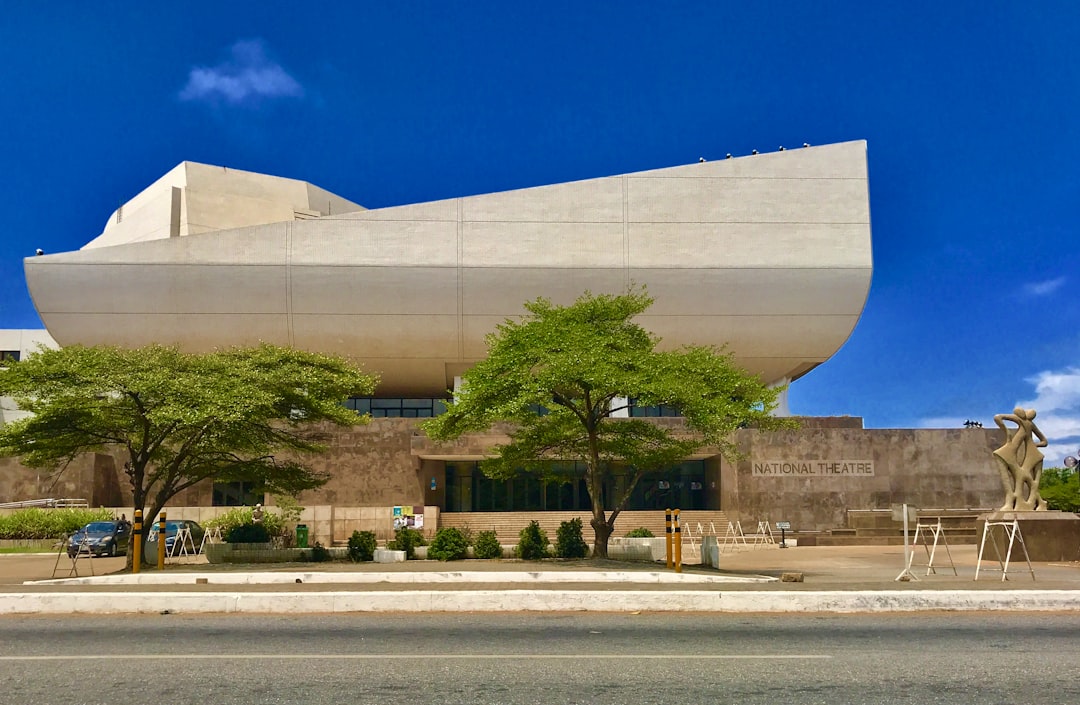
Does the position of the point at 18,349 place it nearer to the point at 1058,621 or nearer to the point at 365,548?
the point at 365,548

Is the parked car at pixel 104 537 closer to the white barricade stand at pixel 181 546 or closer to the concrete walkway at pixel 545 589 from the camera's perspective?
the white barricade stand at pixel 181 546

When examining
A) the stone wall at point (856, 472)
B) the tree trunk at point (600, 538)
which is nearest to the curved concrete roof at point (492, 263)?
the stone wall at point (856, 472)

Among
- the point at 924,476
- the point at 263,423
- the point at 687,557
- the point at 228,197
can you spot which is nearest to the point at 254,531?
the point at 263,423

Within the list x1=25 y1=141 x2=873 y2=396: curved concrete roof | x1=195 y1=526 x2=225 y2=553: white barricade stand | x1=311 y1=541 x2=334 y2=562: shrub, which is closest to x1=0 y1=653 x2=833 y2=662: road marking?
x1=311 y1=541 x2=334 y2=562: shrub

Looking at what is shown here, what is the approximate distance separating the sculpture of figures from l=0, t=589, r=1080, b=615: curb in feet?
39.0

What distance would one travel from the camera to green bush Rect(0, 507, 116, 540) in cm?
3609

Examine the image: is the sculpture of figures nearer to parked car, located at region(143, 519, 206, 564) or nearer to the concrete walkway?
the concrete walkway

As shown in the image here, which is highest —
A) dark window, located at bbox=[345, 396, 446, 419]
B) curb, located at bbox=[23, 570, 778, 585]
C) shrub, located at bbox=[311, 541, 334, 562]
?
dark window, located at bbox=[345, 396, 446, 419]

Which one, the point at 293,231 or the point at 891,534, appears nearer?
the point at 891,534

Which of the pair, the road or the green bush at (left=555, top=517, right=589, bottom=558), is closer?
the road

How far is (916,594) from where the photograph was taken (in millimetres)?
12023

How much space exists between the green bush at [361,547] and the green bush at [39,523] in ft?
55.2

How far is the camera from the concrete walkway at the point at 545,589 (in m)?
11.9

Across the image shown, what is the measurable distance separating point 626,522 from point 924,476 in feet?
43.8
